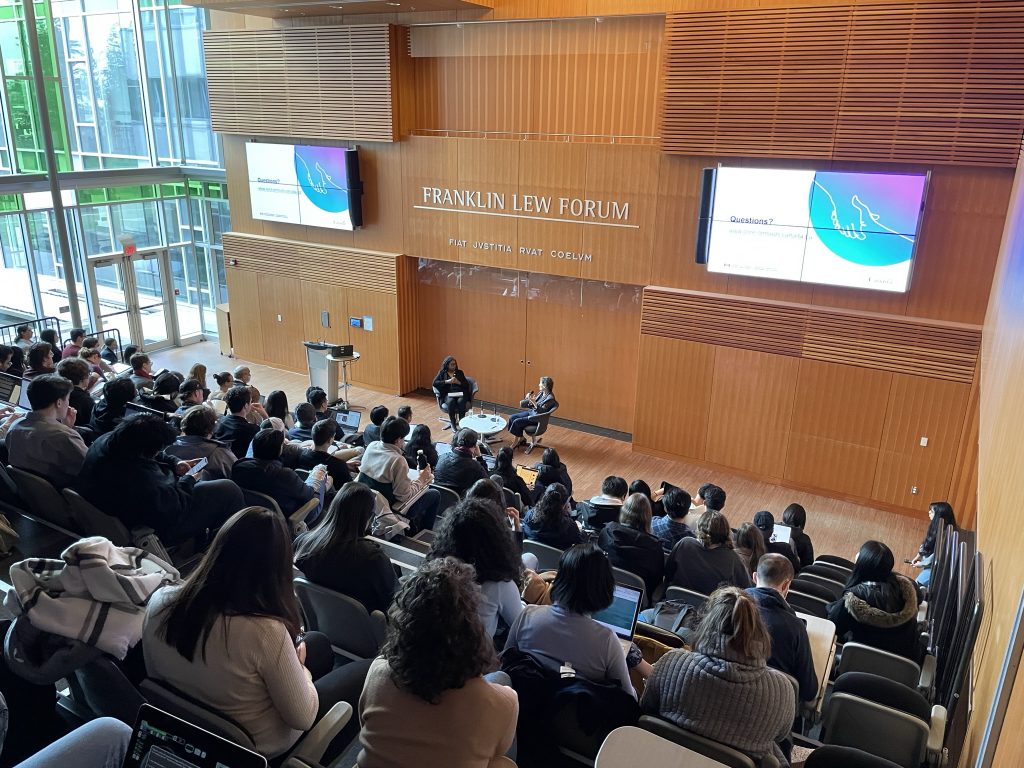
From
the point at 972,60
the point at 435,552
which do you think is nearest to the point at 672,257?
the point at 972,60

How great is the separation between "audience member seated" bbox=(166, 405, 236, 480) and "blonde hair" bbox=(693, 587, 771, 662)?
12.3ft

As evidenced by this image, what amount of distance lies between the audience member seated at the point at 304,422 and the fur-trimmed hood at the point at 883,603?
4.97m

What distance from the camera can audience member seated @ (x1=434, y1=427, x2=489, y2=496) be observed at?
20.9 ft

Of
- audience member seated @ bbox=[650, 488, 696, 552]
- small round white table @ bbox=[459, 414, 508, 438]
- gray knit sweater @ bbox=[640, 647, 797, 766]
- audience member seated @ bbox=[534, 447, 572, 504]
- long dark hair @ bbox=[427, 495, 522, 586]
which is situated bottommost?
small round white table @ bbox=[459, 414, 508, 438]

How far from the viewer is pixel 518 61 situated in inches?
409

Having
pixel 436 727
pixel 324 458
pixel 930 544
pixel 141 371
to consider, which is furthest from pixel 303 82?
pixel 436 727

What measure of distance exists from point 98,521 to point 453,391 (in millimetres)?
6938

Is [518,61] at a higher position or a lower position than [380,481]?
higher

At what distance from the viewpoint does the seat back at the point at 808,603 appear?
5109 millimetres

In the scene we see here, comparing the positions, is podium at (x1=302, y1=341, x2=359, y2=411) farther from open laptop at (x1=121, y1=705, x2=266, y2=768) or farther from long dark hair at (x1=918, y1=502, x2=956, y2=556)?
open laptop at (x1=121, y1=705, x2=266, y2=768)

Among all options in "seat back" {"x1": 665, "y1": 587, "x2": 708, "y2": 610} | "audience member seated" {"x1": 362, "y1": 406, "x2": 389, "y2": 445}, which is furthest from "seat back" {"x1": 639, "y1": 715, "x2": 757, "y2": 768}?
"audience member seated" {"x1": 362, "y1": 406, "x2": 389, "y2": 445}

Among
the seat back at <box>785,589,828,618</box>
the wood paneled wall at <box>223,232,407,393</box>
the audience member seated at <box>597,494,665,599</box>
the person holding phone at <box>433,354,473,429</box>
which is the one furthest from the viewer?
the wood paneled wall at <box>223,232,407,393</box>

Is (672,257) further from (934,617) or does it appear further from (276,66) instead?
(276,66)

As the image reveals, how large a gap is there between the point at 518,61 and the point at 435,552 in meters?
8.71
